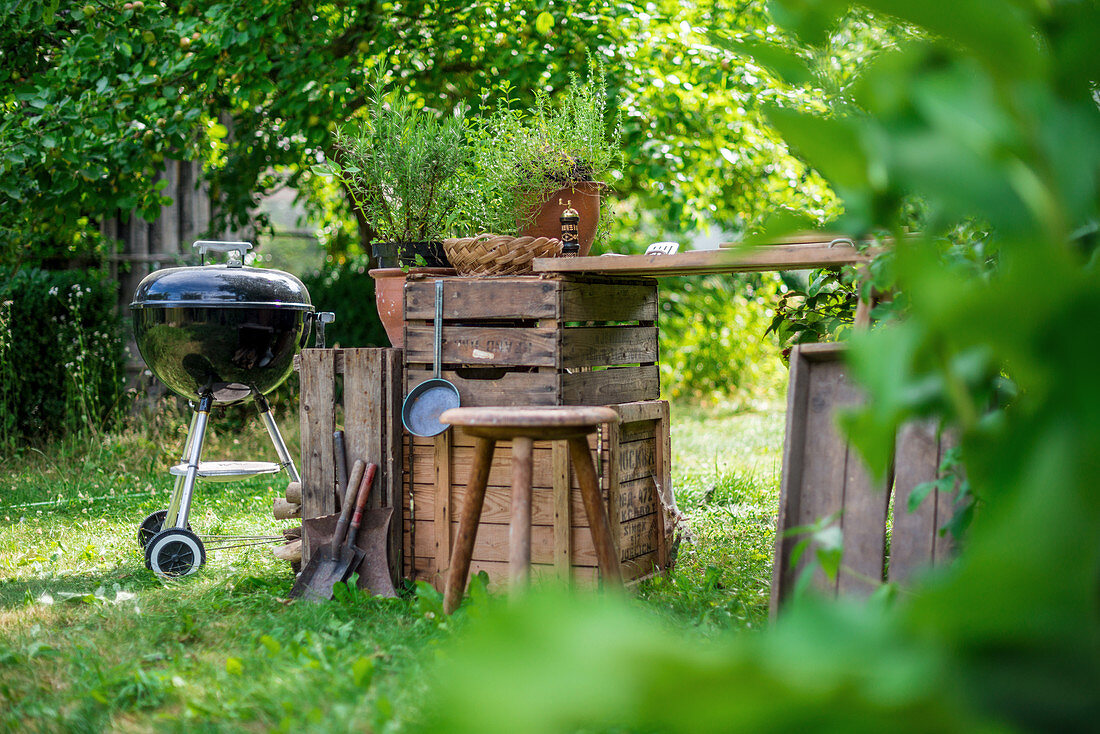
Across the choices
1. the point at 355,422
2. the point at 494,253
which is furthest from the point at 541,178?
the point at 355,422

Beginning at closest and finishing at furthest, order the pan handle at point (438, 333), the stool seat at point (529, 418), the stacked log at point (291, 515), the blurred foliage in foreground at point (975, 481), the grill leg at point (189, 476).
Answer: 1. the blurred foliage in foreground at point (975, 481)
2. the stool seat at point (529, 418)
3. the pan handle at point (438, 333)
4. the stacked log at point (291, 515)
5. the grill leg at point (189, 476)

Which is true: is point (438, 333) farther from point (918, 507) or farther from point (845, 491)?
point (918, 507)

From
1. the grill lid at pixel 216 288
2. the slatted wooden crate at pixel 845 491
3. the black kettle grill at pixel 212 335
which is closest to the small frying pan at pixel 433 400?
the black kettle grill at pixel 212 335

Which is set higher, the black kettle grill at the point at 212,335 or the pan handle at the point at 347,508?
the black kettle grill at the point at 212,335

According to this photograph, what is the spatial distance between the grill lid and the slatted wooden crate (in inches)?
83.8

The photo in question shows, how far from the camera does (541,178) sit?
313 cm

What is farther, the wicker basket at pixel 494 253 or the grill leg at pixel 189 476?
the grill leg at pixel 189 476

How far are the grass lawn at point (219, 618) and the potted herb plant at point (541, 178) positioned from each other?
49.0 inches

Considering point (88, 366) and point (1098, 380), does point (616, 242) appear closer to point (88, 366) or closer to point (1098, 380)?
point (88, 366)

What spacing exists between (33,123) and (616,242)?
396 centimetres

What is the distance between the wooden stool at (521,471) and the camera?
7.14ft

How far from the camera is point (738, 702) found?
44 cm

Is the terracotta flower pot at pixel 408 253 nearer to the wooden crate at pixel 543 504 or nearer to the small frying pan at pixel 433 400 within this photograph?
the small frying pan at pixel 433 400

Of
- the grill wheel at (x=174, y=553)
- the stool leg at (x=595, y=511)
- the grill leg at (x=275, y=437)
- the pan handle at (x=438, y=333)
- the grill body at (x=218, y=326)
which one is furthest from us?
the grill leg at (x=275, y=437)
